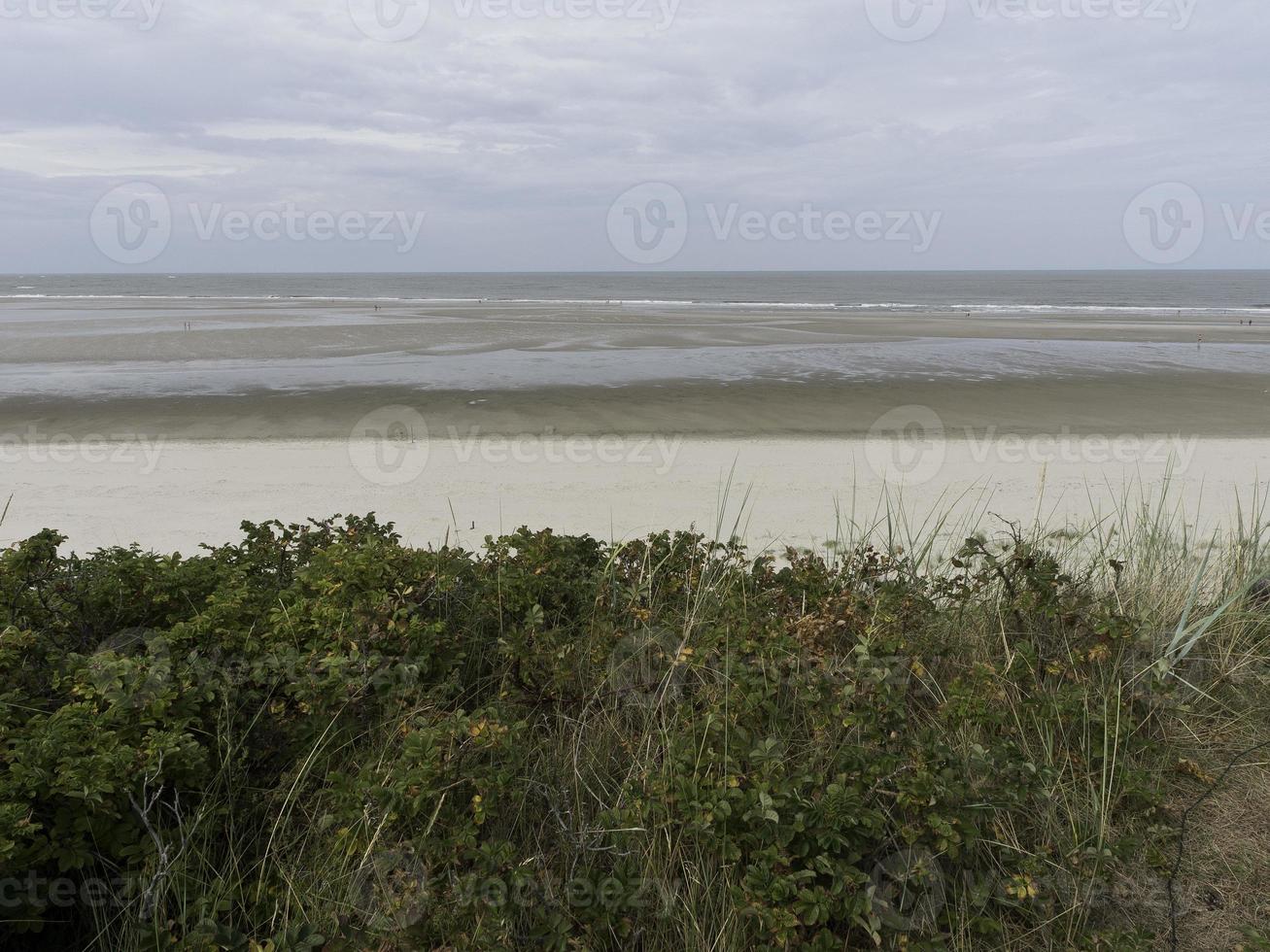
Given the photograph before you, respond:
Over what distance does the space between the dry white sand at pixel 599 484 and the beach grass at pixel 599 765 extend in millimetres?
2590

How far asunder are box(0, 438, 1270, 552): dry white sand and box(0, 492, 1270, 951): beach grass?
2590mm

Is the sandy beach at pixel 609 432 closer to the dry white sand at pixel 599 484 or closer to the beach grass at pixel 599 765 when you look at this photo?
the dry white sand at pixel 599 484

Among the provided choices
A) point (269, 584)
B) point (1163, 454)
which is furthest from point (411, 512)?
point (1163, 454)

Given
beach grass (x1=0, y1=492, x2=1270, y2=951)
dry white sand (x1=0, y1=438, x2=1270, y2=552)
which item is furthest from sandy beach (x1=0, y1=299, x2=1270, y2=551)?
beach grass (x1=0, y1=492, x2=1270, y2=951)

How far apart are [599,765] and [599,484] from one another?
17.4 feet

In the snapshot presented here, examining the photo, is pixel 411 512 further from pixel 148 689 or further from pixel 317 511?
pixel 148 689

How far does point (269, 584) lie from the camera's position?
3.63m

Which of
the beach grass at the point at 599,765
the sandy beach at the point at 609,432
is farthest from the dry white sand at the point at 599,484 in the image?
the beach grass at the point at 599,765

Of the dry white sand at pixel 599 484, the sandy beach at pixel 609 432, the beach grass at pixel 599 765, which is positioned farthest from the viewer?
the sandy beach at pixel 609 432

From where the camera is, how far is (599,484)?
811 centimetres

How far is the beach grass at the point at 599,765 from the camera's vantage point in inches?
89.4

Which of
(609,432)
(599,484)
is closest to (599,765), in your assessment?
(599,484)

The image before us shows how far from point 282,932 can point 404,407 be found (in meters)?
11.0

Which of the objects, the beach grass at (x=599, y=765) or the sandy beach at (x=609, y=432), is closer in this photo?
the beach grass at (x=599, y=765)
